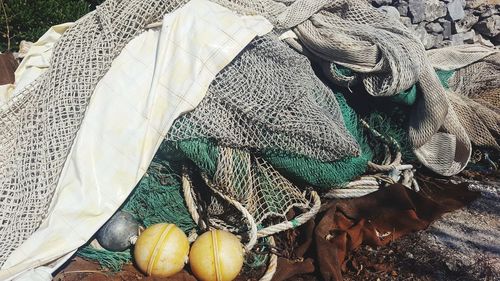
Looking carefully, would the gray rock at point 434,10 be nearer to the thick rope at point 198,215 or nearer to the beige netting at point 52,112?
the beige netting at point 52,112

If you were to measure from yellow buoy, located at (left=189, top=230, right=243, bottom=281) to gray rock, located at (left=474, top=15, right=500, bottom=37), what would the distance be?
17.4 feet

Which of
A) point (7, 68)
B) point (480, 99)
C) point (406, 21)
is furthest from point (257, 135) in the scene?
point (406, 21)

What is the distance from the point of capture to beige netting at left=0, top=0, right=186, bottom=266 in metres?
2.87

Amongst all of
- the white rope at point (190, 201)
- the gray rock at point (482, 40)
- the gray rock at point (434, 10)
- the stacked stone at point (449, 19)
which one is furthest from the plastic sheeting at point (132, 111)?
the gray rock at point (482, 40)

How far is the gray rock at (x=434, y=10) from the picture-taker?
19.6 ft

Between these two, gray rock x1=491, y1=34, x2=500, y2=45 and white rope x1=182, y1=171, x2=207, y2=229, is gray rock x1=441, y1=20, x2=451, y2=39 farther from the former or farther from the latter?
white rope x1=182, y1=171, x2=207, y2=229

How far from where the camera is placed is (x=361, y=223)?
332 centimetres

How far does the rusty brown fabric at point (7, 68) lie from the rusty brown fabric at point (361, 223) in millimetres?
2155

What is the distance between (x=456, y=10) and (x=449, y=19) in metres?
0.19

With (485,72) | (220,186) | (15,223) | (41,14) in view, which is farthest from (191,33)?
(485,72)

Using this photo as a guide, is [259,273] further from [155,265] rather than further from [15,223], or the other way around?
[15,223]

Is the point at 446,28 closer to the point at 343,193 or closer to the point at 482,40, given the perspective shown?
the point at 482,40

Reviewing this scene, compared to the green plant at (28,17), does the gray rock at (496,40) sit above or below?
below

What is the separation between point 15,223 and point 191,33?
4.46 ft
